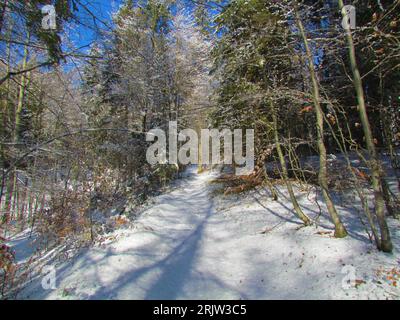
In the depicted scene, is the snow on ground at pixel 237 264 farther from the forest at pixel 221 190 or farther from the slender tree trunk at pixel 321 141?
the slender tree trunk at pixel 321 141

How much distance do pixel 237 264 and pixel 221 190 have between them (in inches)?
294

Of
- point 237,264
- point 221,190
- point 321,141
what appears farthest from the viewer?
point 221,190

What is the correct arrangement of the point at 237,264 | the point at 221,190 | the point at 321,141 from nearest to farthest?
the point at 321,141, the point at 237,264, the point at 221,190

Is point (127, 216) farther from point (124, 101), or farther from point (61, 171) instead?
point (124, 101)

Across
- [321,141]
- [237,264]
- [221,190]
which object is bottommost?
[237,264]

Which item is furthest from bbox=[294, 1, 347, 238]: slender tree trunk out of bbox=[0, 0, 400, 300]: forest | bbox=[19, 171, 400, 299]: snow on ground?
bbox=[19, 171, 400, 299]: snow on ground

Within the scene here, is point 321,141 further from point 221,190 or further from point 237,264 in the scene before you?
point 221,190

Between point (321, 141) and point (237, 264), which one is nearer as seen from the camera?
point (321, 141)

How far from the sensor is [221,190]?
1275cm

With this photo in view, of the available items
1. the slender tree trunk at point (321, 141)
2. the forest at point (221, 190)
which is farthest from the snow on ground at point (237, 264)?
the slender tree trunk at point (321, 141)

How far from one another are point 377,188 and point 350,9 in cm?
332

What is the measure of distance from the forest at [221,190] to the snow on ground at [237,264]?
3 centimetres

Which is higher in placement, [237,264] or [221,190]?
[221,190]

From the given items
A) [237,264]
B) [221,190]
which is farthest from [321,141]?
[221,190]
